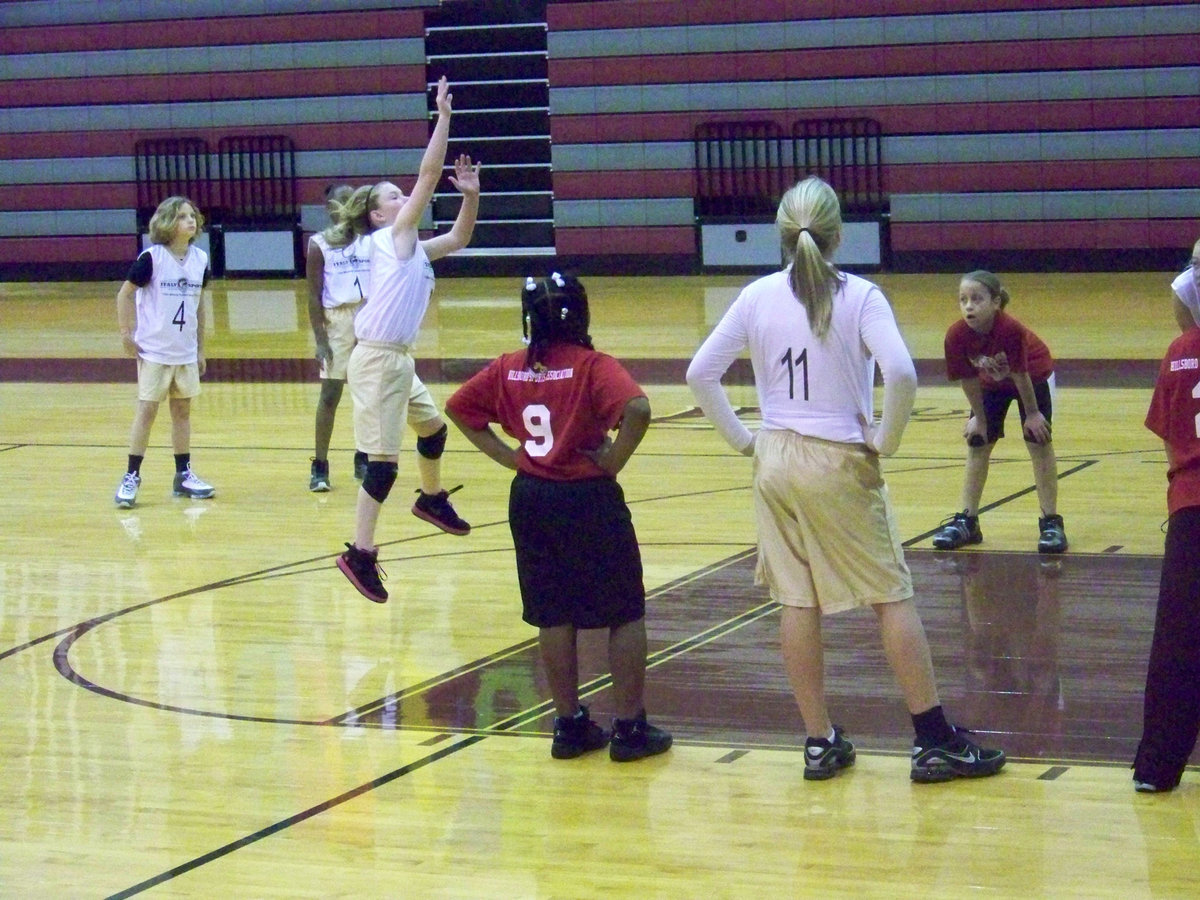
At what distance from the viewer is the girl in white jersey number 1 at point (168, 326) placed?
27.3ft

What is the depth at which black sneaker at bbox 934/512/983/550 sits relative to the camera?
670cm

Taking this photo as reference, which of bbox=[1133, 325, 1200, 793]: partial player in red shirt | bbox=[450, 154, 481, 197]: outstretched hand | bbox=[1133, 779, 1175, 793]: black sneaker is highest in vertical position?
bbox=[450, 154, 481, 197]: outstretched hand

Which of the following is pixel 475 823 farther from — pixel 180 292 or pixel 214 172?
pixel 214 172

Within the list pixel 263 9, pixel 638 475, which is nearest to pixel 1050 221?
pixel 263 9

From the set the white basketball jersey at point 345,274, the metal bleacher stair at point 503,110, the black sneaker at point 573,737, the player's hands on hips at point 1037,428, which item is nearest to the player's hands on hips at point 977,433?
the player's hands on hips at point 1037,428

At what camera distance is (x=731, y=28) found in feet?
63.3

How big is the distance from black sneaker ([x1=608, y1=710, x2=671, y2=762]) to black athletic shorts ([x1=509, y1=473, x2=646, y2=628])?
0.83 ft

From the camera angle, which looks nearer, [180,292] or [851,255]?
[180,292]

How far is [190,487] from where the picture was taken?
8.38 meters

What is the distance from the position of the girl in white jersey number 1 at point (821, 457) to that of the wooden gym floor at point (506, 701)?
0.83ft

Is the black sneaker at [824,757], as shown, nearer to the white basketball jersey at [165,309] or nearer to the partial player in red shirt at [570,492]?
the partial player in red shirt at [570,492]

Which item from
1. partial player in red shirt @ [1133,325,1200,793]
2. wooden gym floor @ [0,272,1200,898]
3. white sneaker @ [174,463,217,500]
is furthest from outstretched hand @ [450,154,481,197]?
white sneaker @ [174,463,217,500]

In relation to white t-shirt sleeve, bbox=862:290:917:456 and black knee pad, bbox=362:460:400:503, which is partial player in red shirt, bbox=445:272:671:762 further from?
black knee pad, bbox=362:460:400:503

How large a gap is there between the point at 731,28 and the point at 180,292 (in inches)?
474
